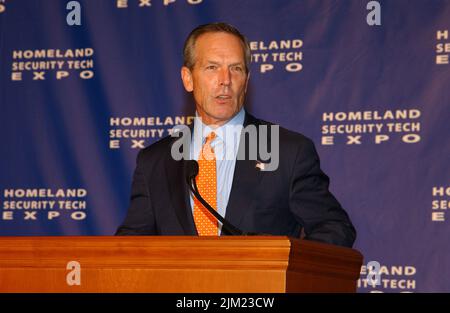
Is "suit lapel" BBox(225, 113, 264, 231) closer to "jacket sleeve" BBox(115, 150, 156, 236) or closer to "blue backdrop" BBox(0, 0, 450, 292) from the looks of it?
"jacket sleeve" BBox(115, 150, 156, 236)

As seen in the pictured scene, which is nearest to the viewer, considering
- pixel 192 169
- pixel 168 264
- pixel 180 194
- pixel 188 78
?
pixel 168 264

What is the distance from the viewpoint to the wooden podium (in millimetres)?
2371

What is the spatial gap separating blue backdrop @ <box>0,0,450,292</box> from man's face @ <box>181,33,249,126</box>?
0.96 meters

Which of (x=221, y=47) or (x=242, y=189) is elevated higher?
(x=221, y=47)

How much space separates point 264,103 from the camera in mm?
4809

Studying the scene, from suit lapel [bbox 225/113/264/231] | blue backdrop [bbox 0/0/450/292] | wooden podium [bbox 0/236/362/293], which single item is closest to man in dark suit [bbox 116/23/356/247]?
suit lapel [bbox 225/113/264/231]

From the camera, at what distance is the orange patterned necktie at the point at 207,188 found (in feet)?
11.5

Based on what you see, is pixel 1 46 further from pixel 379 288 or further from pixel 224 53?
pixel 379 288

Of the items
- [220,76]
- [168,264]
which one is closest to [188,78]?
[220,76]

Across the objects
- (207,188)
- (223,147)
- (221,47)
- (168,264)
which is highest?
(221,47)

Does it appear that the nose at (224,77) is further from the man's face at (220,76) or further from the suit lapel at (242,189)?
the suit lapel at (242,189)

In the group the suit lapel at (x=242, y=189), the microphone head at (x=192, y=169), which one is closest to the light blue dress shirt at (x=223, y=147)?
the suit lapel at (x=242, y=189)

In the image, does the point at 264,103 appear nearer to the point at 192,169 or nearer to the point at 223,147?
the point at 223,147

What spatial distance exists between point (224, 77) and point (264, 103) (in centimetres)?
105
